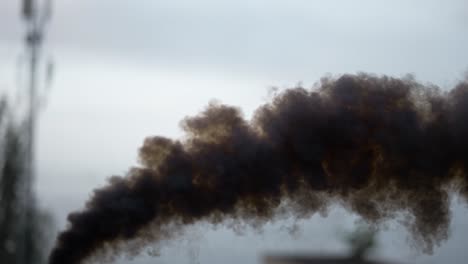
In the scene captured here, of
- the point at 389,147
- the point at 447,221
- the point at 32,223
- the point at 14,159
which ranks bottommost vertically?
the point at 32,223

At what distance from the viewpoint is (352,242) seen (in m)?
25.3

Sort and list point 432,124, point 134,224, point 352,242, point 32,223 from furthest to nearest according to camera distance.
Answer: point 432,124 → point 134,224 → point 352,242 → point 32,223

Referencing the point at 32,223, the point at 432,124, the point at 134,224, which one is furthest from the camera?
the point at 432,124

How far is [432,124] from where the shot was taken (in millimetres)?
35219

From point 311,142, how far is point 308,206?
312 centimetres

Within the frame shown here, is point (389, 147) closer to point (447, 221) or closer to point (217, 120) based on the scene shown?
point (447, 221)

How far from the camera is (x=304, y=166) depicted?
3388cm

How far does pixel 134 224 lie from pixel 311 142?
8.37 m

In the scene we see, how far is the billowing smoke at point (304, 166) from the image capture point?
33109 millimetres

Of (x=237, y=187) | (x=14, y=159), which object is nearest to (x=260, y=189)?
(x=237, y=187)

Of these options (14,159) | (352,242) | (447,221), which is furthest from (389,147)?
(14,159)

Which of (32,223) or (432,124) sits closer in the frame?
(32,223)

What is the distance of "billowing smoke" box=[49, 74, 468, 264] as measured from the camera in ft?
109

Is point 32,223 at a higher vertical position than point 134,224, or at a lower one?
lower
